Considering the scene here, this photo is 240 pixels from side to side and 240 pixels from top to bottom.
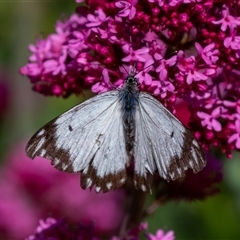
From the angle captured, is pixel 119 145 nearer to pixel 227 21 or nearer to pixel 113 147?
pixel 113 147

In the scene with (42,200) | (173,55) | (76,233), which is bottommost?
(42,200)

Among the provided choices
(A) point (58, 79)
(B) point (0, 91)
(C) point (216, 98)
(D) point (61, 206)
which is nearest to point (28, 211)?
(D) point (61, 206)

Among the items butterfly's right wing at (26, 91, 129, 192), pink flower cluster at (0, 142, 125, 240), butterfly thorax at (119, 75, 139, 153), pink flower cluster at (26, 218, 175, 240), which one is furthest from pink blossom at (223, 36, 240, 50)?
pink flower cluster at (0, 142, 125, 240)

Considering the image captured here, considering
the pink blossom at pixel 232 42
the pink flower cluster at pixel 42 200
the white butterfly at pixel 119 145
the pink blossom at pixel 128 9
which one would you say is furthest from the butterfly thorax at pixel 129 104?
the pink flower cluster at pixel 42 200

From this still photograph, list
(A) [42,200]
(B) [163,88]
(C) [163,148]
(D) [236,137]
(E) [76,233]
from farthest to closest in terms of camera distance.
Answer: (A) [42,200] < (E) [76,233] < (D) [236,137] < (B) [163,88] < (C) [163,148]

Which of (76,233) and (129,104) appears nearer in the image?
(129,104)

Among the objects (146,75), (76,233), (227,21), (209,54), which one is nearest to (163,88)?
(146,75)

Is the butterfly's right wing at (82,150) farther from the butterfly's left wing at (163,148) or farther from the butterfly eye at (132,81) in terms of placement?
the butterfly eye at (132,81)
